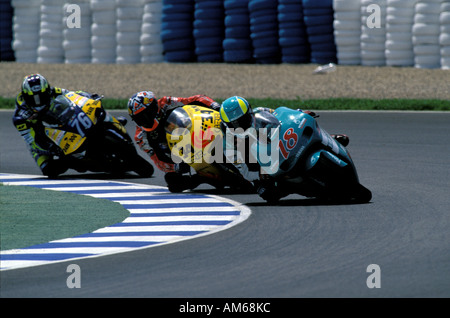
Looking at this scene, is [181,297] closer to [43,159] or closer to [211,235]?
[211,235]

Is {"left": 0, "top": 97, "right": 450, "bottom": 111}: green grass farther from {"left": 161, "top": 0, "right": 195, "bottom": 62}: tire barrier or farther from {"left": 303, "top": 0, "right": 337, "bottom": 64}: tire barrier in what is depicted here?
{"left": 161, "top": 0, "right": 195, "bottom": 62}: tire barrier

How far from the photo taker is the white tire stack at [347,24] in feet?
74.1

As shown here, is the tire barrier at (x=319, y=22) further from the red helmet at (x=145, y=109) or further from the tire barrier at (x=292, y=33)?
the red helmet at (x=145, y=109)

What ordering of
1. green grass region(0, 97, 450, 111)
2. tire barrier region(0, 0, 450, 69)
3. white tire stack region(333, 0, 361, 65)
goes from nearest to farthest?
green grass region(0, 97, 450, 111), tire barrier region(0, 0, 450, 69), white tire stack region(333, 0, 361, 65)

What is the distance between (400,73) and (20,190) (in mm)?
12416

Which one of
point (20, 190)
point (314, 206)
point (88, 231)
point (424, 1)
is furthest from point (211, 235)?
point (424, 1)

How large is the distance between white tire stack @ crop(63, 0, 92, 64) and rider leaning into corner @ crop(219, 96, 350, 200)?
14.7 meters

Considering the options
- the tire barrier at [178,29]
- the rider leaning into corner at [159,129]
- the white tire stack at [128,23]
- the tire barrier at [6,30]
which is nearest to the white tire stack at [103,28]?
the white tire stack at [128,23]

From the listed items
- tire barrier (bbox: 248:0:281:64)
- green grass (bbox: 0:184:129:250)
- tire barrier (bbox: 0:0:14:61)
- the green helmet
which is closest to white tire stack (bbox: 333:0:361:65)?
tire barrier (bbox: 248:0:281:64)

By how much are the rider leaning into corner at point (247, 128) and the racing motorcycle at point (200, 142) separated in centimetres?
68

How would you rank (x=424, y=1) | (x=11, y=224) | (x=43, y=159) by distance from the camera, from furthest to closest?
1. (x=424, y=1)
2. (x=43, y=159)
3. (x=11, y=224)

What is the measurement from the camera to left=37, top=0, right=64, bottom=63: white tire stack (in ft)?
84.7

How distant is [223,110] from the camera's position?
1088cm

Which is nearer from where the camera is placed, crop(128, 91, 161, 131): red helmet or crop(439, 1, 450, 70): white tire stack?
crop(128, 91, 161, 131): red helmet
